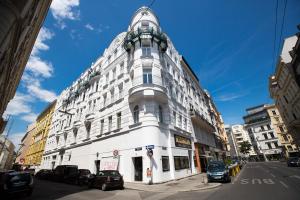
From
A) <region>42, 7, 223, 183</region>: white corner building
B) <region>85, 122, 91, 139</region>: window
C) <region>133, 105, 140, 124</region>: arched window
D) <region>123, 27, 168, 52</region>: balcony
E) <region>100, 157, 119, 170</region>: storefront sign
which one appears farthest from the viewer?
<region>85, 122, 91, 139</region>: window

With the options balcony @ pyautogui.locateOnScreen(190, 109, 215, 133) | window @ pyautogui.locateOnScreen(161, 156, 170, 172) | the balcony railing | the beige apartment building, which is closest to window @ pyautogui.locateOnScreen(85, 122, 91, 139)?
the balcony railing

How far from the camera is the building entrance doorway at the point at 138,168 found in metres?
16.6

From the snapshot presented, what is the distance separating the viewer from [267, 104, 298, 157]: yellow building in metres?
57.8

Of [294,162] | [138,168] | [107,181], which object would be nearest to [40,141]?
[138,168]

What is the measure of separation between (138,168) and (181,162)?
5769 mm

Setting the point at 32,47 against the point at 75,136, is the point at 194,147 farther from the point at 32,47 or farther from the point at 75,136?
the point at 32,47

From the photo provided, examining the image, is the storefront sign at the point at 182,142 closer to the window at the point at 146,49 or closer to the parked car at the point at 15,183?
the window at the point at 146,49

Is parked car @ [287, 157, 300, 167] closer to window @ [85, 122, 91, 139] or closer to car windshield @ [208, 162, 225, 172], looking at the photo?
car windshield @ [208, 162, 225, 172]

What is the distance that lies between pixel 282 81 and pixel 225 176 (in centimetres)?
4323

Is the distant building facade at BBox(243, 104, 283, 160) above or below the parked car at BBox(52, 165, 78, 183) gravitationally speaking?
above

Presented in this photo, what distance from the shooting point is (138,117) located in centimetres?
1864

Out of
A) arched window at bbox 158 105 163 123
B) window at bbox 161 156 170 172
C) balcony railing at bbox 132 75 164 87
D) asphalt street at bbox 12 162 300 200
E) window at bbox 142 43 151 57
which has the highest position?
window at bbox 142 43 151 57

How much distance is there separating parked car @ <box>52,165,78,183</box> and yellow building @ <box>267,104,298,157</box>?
6778cm

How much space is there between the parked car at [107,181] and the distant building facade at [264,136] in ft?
250
